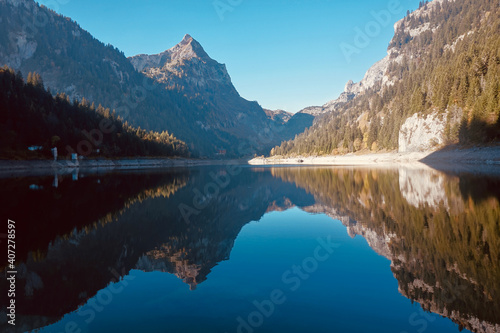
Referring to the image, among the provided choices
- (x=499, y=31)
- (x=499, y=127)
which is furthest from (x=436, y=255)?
(x=499, y=31)

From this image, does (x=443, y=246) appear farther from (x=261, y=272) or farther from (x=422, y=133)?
(x=422, y=133)

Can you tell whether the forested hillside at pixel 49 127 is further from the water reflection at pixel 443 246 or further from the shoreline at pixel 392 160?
the water reflection at pixel 443 246

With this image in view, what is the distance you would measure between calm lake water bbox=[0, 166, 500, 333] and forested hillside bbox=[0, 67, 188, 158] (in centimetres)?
7500

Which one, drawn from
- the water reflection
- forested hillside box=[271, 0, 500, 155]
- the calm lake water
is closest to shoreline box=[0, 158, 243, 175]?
the calm lake water

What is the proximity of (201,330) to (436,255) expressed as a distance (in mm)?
8486

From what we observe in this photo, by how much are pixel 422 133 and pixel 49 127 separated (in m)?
128

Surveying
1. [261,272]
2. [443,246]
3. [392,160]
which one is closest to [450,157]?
[392,160]

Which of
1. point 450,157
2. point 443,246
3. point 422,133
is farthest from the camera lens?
point 422,133

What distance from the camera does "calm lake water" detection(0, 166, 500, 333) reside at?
6.27m

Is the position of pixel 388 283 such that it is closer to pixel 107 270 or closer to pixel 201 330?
pixel 201 330

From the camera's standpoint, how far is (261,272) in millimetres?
9391

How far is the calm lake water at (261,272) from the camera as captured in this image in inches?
247

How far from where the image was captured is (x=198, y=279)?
891cm

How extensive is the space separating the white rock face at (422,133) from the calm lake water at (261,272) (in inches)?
3477
